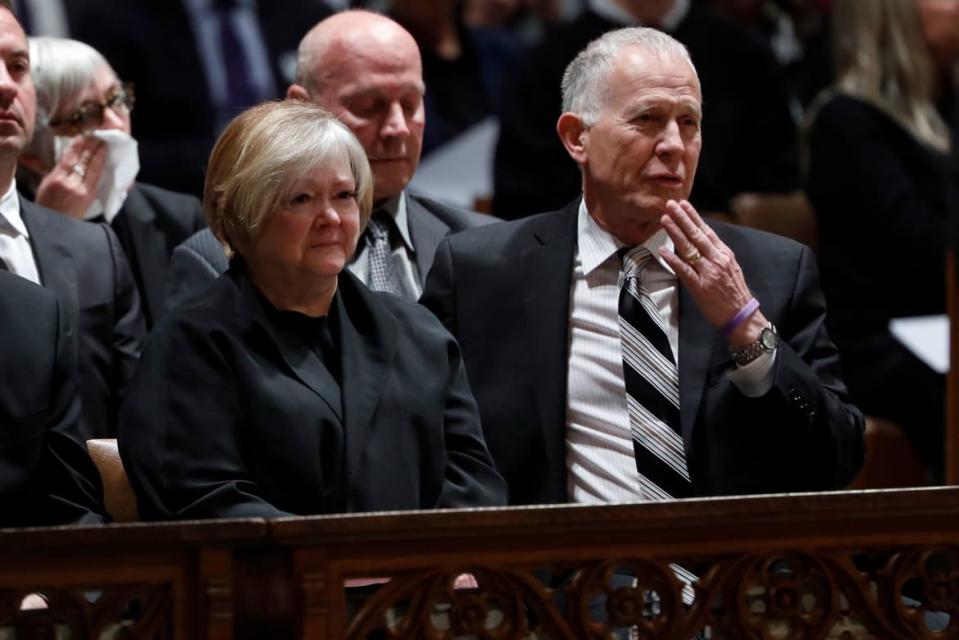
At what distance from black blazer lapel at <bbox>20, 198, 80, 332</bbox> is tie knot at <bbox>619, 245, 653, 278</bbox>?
1035 millimetres

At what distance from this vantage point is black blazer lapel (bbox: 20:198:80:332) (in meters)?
3.31

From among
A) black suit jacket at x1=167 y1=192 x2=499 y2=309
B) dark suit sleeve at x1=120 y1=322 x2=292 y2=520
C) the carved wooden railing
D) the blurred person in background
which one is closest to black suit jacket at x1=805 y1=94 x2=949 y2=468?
the blurred person in background

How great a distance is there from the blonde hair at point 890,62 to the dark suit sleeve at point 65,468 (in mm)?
2805

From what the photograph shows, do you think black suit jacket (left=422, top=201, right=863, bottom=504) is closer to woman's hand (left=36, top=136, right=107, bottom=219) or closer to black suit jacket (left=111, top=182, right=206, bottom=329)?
black suit jacket (left=111, top=182, right=206, bottom=329)

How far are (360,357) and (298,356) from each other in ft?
0.35

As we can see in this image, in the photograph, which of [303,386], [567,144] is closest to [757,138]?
[567,144]

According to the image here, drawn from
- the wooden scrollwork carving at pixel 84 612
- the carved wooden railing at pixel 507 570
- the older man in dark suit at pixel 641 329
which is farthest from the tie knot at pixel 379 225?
the wooden scrollwork carving at pixel 84 612

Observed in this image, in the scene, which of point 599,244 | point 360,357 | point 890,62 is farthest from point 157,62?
point 360,357

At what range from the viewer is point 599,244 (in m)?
3.26

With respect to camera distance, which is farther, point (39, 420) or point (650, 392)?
point (650, 392)

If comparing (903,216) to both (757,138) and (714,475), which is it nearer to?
(757,138)

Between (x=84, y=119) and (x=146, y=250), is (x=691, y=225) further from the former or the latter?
(x=84, y=119)

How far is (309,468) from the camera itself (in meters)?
2.77

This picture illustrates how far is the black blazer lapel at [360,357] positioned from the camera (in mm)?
2814
